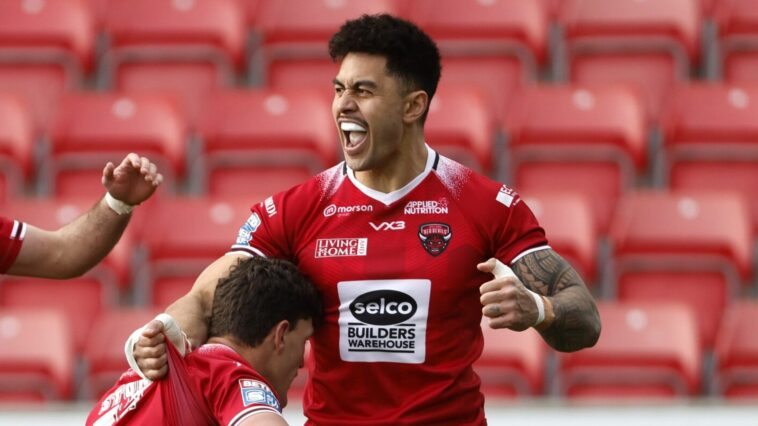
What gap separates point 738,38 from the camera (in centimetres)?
831

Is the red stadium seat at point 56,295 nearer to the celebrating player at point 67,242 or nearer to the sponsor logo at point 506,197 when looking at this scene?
the celebrating player at point 67,242

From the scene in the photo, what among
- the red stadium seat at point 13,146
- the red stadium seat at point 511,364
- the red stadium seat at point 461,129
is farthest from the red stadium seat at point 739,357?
the red stadium seat at point 13,146

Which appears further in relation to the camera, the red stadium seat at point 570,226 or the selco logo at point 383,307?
the red stadium seat at point 570,226

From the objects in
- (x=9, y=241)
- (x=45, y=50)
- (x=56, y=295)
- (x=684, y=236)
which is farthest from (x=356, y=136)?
(x=45, y=50)

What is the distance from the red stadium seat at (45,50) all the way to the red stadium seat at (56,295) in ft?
4.83

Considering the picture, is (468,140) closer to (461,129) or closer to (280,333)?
(461,129)

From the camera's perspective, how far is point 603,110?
305 inches

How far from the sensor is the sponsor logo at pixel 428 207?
13.1 feet

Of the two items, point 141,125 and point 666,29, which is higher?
point 666,29

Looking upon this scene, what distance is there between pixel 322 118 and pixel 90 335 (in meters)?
1.83

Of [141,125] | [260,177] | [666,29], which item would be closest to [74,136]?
[141,125]

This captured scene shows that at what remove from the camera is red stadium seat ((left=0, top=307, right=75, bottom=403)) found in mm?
6586

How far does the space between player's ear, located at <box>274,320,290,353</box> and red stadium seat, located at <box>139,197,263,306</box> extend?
3268mm

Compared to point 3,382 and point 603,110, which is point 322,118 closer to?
point 603,110
